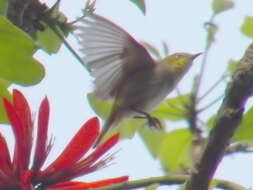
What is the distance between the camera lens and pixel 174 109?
2305 mm

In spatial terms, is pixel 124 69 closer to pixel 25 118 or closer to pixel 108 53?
pixel 108 53

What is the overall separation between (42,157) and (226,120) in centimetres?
39

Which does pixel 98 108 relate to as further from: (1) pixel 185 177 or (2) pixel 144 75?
(1) pixel 185 177

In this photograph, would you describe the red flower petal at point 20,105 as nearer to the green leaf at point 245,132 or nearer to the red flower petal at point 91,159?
the red flower petal at point 91,159

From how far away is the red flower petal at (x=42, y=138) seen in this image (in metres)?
1.29

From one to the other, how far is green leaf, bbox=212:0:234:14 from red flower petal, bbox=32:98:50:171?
110 cm

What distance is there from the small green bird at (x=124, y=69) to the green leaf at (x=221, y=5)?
22cm

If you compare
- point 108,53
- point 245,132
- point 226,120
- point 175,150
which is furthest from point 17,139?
point 175,150

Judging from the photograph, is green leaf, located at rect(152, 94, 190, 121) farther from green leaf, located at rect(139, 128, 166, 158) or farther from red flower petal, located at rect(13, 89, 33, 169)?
red flower petal, located at rect(13, 89, 33, 169)

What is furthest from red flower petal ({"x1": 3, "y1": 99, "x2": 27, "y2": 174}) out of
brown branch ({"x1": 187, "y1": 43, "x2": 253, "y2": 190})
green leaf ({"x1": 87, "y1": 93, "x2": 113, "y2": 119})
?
green leaf ({"x1": 87, "y1": 93, "x2": 113, "y2": 119})

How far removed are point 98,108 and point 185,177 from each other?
2.24 ft

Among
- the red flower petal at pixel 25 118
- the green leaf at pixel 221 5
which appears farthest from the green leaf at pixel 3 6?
the green leaf at pixel 221 5

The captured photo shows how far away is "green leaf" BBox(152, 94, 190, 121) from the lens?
2.24 m

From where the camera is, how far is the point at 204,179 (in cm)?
120
